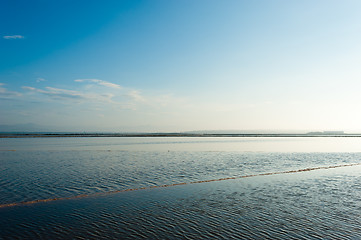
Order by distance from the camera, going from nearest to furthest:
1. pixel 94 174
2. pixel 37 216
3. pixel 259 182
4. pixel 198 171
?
pixel 37 216
pixel 259 182
pixel 94 174
pixel 198 171

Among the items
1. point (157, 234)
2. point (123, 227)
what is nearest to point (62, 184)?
point (123, 227)

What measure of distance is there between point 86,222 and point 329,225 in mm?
9566

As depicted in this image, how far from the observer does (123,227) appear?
378 inches

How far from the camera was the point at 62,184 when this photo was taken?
17.0 m

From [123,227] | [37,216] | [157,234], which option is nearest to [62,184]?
[37,216]

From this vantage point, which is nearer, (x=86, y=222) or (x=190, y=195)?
(x=86, y=222)

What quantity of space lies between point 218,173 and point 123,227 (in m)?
13.4

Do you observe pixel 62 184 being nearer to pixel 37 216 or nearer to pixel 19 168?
pixel 37 216

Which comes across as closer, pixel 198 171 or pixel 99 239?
pixel 99 239

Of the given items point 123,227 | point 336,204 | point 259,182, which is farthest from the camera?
point 259,182

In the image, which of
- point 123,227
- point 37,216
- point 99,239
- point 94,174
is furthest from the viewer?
point 94,174

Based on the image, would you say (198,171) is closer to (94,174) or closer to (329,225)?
(94,174)

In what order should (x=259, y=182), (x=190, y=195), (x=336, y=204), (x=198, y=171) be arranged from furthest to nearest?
(x=198, y=171), (x=259, y=182), (x=190, y=195), (x=336, y=204)

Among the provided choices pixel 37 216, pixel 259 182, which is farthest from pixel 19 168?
pixel 259 182
